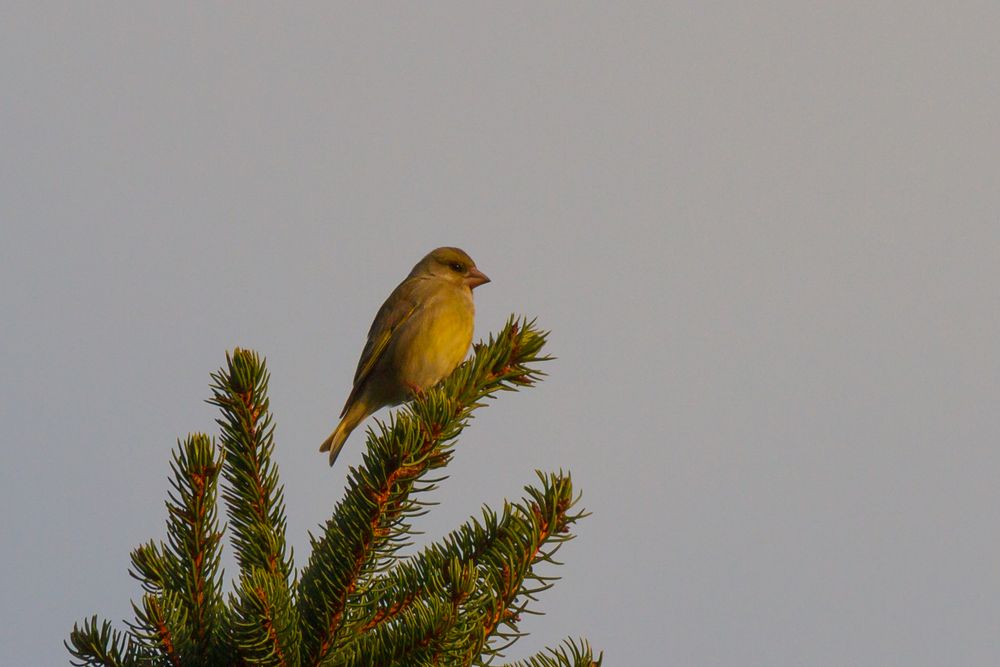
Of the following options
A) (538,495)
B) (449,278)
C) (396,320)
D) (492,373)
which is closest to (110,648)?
(538,495)

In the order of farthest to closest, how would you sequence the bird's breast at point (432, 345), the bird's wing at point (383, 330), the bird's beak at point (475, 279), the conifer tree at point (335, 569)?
the bird's beak at point (475, 279) → the bird's wing at point (383, 330) → the bird's breast at point (432, 345) → the conifer tree at point (335, 569)

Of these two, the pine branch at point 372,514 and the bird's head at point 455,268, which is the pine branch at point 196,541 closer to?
the pine branch at point 372,514

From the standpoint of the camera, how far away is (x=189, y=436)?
10.4ft

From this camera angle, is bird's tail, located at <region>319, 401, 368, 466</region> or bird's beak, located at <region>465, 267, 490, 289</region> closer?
bird's tail, located at <region>319, 401, 368, 466</region>

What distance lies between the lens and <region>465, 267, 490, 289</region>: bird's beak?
31.7ft

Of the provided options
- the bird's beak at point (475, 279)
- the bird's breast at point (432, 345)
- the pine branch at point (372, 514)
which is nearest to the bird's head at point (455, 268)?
the bird's beak at point (475, 279)

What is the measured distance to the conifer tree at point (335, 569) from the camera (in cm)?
296

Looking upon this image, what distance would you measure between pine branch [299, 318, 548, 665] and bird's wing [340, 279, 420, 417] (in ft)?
17.0

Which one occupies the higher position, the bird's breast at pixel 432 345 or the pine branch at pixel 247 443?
the bird's breast at pixel 432 345

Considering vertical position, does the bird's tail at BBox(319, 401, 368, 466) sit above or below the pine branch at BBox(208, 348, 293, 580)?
above

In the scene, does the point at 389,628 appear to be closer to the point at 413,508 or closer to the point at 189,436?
the point at 413,508

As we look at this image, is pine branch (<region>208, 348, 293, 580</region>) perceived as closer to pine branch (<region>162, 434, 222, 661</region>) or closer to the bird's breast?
pine branch (<region>162, 434, 222, 661</region>)

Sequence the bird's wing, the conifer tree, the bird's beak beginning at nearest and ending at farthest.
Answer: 1. the conifer tree
2. the bird's wing
3. the bird's beak

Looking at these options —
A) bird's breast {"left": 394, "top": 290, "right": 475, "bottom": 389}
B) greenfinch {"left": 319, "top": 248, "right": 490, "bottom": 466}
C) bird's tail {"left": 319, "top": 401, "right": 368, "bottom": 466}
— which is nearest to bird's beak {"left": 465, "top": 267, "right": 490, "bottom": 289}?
greenfinch {"left": 319, "top": 248, "right": 490, "bottom": 466}
